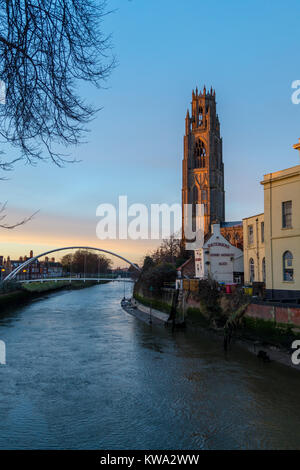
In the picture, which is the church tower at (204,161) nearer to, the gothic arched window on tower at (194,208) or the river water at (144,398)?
the gothic arched window on tower at (194,208)

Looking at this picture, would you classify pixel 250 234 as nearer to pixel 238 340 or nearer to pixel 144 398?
pixel 238 340

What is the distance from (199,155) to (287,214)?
61160mm

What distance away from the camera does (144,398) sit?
49.7 ft

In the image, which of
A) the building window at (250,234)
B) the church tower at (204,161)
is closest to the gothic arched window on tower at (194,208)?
the church tower at (204,161)

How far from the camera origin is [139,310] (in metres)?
48.4

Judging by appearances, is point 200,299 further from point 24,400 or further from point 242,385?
point 24,400

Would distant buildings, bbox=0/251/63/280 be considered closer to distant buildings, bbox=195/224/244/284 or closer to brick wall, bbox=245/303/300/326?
distant buildings, bbox=195/224/244/284

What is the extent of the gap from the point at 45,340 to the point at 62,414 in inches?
581

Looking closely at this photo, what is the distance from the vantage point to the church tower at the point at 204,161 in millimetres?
77375

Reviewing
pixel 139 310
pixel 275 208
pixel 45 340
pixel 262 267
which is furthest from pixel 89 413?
pixel 139 310

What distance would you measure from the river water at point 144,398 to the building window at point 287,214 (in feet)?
26.8

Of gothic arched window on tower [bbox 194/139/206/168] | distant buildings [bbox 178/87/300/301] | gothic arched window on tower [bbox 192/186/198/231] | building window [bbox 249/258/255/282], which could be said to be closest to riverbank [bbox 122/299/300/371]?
distant buildings [bbox 178/87/300/301]

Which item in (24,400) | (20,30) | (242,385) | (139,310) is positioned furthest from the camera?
(139,310)

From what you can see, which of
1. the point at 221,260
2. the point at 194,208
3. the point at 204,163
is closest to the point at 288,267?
the point at 221,260
